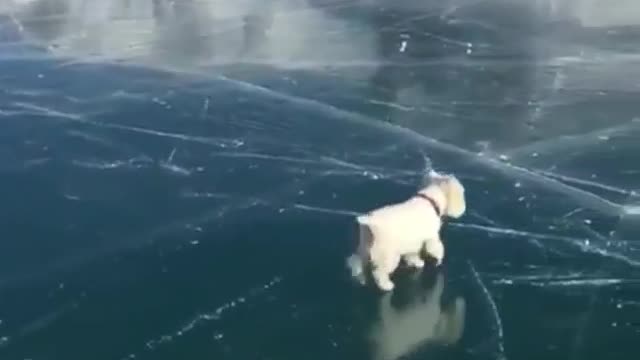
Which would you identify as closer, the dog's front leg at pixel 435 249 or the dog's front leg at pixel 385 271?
the dog's front leg at pixel 385 271

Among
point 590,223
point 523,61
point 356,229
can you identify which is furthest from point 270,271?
point 523,61

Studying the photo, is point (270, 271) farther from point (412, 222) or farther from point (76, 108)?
point (76, 108)

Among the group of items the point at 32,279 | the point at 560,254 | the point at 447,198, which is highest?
the point at 447,198

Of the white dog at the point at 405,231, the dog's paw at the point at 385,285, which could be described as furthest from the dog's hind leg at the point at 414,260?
the dog's paw at the point at 385,285

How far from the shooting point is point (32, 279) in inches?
116

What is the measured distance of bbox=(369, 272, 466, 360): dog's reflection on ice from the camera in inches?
101

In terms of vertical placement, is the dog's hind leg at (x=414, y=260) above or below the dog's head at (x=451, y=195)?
below

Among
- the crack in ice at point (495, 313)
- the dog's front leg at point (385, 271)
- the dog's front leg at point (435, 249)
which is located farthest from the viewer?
the dog's front leg at point (435, 249)

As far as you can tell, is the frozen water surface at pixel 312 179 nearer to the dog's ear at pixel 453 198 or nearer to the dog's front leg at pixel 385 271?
the dog's front leg at pixel 385 271

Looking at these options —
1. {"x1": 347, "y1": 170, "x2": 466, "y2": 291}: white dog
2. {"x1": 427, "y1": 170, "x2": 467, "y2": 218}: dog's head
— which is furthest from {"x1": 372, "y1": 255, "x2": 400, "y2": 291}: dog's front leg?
{"x1": 427, "y1": 170, "x2": 467, "y2": 218}: dog's head

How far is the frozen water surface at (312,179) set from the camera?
8.71 feet

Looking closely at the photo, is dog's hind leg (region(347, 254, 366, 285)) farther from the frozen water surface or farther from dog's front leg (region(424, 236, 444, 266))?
dog's front leg (region(424, 236, 444, 266))

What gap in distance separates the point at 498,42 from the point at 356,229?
2441 mm

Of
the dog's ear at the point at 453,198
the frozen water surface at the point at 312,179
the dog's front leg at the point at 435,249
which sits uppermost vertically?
the dog's ear at the point at 453,198
